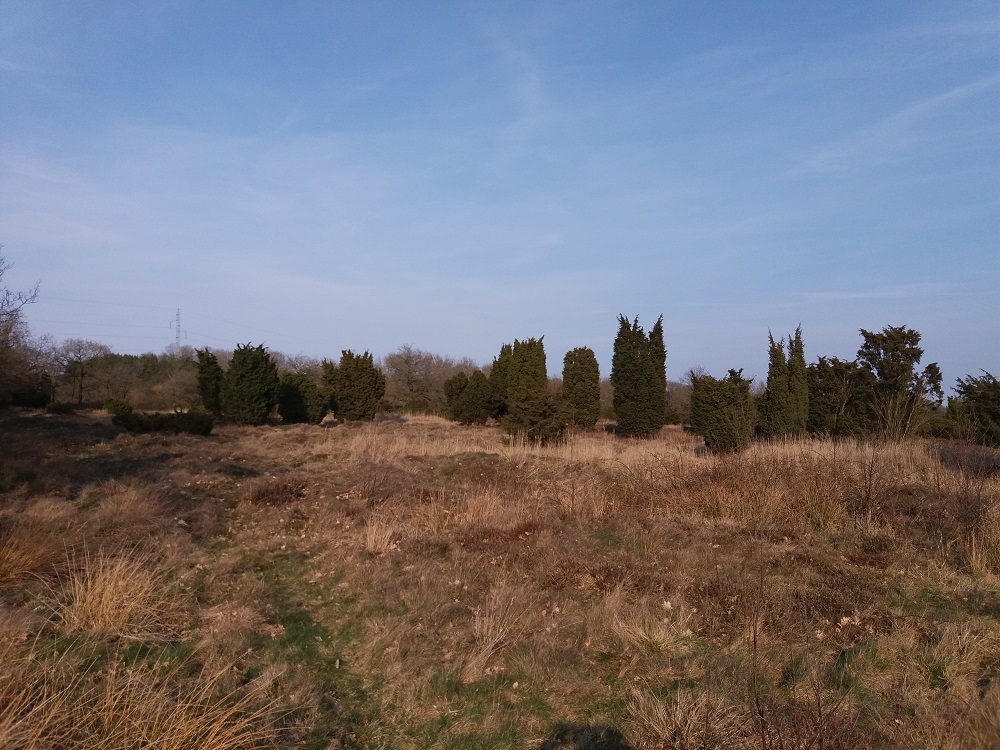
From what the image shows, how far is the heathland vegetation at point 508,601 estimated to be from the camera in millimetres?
3502

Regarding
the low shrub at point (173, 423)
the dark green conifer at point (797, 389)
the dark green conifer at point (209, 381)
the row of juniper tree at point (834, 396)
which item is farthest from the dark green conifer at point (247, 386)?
the dark green conifer at point (797, 389)

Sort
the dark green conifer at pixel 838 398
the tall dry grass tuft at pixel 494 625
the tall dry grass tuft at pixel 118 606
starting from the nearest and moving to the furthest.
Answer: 1. the tall dry grass tuft at pixel 494 625
2. the tall dry grass tuft at pixel 118 606
3. the dark green conifer at pixel 838 398

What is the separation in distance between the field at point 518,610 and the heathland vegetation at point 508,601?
3 centimetres

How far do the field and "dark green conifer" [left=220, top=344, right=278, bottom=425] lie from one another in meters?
11.8

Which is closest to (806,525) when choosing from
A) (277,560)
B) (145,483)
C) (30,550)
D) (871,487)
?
(871,487)

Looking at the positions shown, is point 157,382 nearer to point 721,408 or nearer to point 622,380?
point 622,380

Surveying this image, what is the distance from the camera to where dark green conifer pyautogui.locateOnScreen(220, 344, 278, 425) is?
22094mm

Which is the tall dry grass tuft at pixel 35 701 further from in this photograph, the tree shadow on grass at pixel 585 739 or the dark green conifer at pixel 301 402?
the dark green conifer at pixel 301 402

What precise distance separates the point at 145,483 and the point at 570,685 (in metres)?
8.74

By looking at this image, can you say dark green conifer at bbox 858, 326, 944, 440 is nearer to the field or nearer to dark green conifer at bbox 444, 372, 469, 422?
the field

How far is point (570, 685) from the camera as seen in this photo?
4.21m

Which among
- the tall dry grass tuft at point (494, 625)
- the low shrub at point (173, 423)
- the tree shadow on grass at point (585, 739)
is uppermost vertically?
the low shrub at point (173, 423)

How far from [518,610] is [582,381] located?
66.5 ft

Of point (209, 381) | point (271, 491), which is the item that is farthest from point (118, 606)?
point (209, 381)
